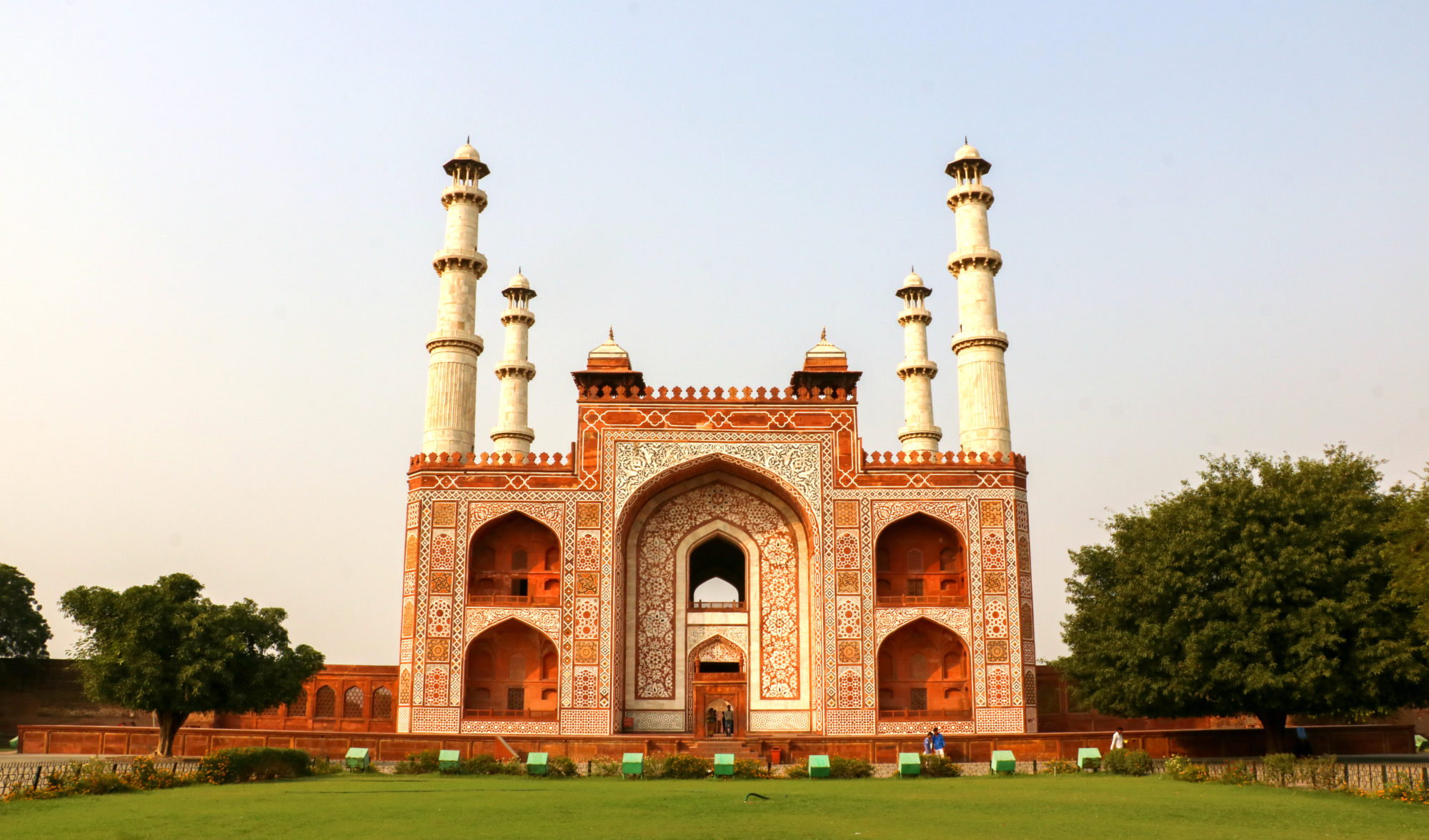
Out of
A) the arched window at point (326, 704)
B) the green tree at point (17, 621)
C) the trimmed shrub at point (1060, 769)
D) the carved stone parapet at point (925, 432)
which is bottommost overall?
the trimmed shrub at point (1060, 769)

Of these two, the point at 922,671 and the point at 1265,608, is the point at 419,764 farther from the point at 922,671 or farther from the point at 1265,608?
the point at 1265,608

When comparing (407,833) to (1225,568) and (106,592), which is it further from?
(1225,568)

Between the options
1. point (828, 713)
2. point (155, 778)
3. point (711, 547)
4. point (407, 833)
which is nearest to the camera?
point (407, 833)

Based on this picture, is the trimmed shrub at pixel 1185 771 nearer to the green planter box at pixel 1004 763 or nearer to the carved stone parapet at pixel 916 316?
the green planter box at pixel 1004 763

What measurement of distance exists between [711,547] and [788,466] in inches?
202

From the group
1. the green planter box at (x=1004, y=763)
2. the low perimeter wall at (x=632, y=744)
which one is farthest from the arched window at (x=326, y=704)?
the green planter box at (x=1004, y=763)

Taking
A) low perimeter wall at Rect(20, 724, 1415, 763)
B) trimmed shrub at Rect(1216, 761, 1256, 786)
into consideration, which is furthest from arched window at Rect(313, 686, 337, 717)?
trimmed shrub at Rect(1216, 761, 1256, 786)

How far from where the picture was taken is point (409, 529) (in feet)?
94.2

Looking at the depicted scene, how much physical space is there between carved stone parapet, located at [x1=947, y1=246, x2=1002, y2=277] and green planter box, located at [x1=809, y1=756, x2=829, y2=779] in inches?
558

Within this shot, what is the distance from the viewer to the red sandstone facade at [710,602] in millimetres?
27875

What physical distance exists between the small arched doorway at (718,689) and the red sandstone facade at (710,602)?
5 cm

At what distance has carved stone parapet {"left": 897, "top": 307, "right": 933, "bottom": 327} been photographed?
3797cm

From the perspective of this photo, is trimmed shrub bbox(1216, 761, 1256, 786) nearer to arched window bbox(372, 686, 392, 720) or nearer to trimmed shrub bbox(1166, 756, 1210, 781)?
trimmed shrub bbox(1166, 756, 1210, 781)

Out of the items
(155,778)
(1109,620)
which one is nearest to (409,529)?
(155,778)
